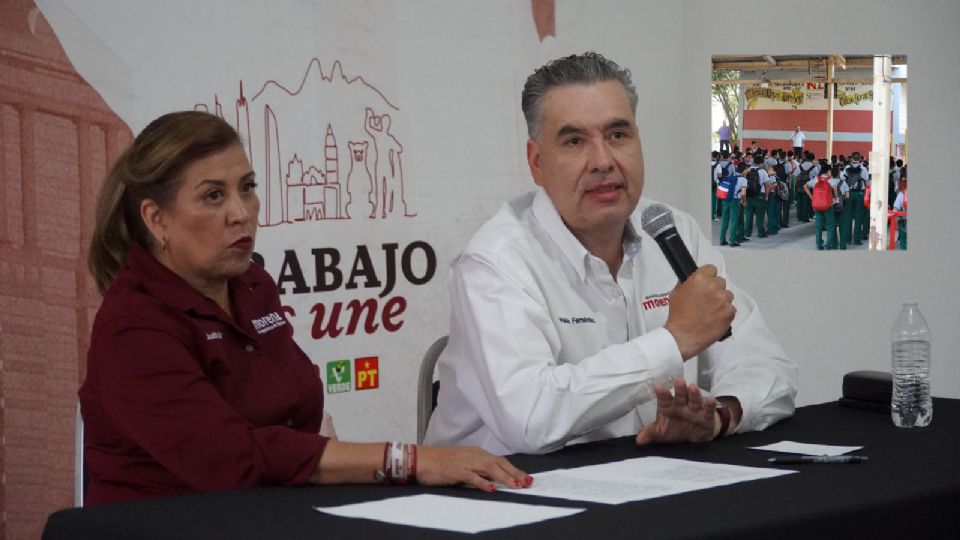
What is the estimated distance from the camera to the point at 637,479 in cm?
173

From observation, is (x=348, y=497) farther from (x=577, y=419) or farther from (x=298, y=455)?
(x=577, y=419)

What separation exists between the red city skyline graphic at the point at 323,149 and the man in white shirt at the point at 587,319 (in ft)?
3.92

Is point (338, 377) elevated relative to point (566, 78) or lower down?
lower down

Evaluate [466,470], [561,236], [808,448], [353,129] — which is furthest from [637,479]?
[353,129]

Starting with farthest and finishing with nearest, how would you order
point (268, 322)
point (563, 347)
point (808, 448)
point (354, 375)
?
point (354, 375) < point (563, 347) < point (268, 322) < point (808, 448)

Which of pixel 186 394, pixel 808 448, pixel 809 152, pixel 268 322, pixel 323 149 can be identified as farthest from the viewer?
pixel 809 152

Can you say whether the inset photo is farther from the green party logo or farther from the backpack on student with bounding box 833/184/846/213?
the green party logo

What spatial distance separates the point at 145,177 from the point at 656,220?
96 centimetres

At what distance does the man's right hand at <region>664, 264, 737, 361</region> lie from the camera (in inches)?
85.9

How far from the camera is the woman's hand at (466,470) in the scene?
1.69 m

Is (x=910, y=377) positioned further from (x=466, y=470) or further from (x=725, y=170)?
(x=725, y=170)

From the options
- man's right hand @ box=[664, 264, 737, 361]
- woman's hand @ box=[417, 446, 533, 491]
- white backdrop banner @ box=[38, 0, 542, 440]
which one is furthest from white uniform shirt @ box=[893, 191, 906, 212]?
woman's hand @ box=[417, 446, 533, 491]

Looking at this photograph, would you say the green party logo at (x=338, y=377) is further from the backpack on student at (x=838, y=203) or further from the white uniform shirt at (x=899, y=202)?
the white uniform shirt at (x=899, y=202)

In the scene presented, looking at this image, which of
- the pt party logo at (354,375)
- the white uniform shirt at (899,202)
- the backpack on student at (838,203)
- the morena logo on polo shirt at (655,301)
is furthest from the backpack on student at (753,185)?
the morena logo on polo shirt at (655,301)
